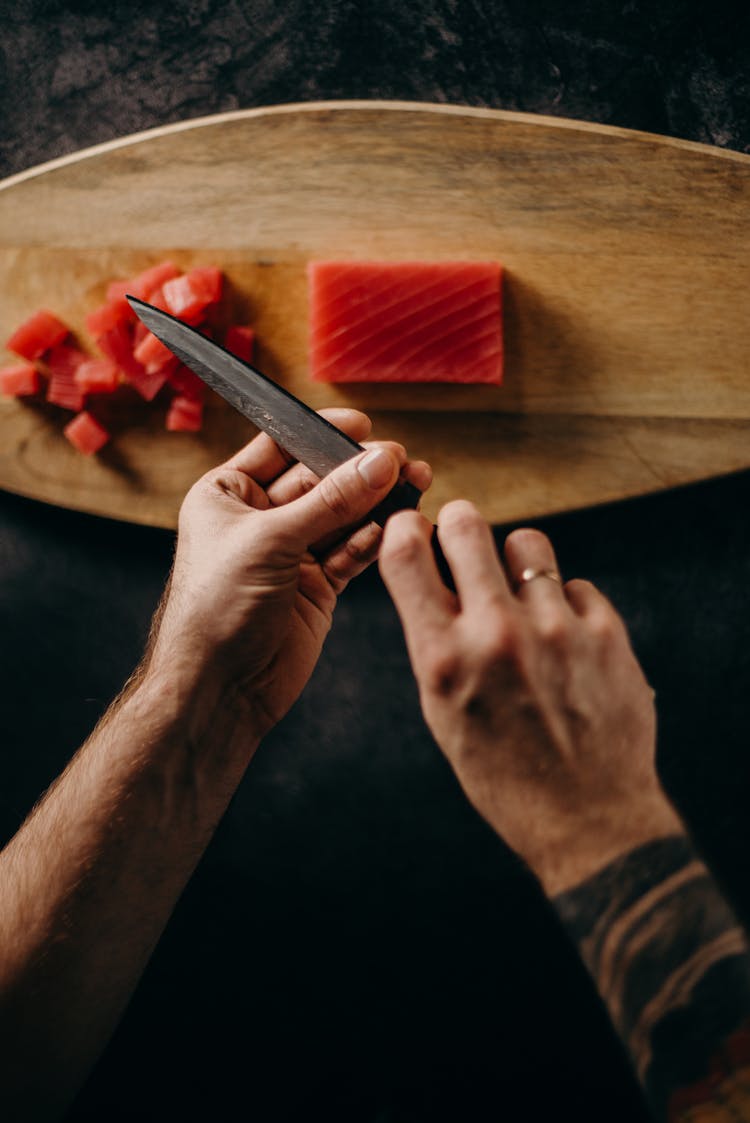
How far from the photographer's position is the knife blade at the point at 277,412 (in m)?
1.56

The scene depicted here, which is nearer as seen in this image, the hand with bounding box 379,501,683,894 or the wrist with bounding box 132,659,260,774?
the hand with bounding box 379,501,683,894

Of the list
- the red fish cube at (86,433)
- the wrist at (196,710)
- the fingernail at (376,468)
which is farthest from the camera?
the red fish cube at (86,433)

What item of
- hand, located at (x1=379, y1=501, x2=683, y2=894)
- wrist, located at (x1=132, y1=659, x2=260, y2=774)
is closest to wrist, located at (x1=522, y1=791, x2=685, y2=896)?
hand, located at (x1=379, y1=501, x2=683, y2=894)

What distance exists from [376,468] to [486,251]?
1018mm

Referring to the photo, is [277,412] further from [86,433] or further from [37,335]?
[37,335]

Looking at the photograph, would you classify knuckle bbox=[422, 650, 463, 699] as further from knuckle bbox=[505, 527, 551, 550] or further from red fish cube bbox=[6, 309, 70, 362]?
red fish cube bbox=[6, 309, 70, 362]

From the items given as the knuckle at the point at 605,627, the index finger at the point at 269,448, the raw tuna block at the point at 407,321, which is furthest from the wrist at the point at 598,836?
the raw tuna block at the point at 407,321

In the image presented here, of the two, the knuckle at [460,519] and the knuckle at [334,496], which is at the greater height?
the knuckle at [334,496]

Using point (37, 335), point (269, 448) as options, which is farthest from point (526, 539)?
point (37, 335)

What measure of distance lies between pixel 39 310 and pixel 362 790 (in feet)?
5.77

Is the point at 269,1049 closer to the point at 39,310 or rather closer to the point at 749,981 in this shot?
the point at 749,981

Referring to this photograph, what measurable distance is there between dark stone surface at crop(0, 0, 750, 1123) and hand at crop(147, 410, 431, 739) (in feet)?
1.35

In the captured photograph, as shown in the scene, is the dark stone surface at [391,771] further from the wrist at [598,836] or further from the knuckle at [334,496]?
the wrist at [598,836]

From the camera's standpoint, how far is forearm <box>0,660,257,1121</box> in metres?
1.62
